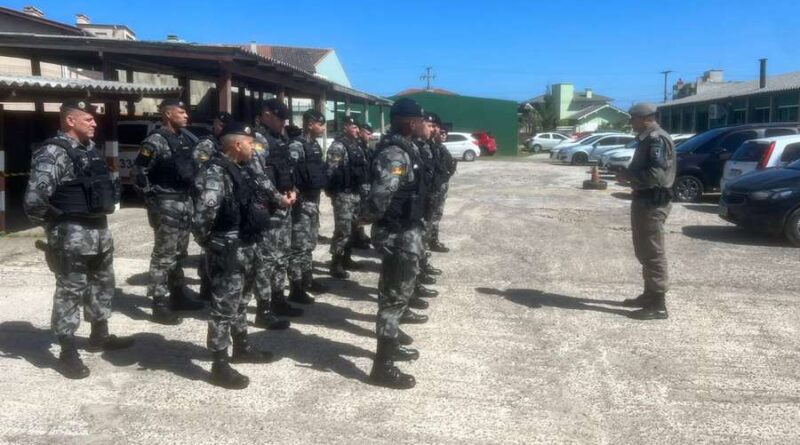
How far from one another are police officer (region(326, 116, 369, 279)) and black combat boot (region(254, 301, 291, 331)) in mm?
1729

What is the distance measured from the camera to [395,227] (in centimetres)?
489

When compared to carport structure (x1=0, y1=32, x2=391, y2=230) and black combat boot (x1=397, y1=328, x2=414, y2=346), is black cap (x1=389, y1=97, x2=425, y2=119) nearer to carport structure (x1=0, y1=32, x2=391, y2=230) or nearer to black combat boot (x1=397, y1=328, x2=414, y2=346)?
black combat boot (x1=397, y1=328, x2=414, y2=346)

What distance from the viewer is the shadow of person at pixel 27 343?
209 inches

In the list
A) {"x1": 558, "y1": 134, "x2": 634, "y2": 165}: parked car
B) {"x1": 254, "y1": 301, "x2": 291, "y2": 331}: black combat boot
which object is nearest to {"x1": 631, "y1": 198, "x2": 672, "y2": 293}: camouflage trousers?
{"x1": 254, "y1": 301, "x2": 291, "y2": 331}: black combat boot

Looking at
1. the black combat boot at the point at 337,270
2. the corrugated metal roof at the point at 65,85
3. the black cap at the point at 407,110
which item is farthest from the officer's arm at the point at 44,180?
the corrugated metal roof at the point at 65,85

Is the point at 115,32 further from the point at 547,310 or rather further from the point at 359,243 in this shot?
the point at 547,310

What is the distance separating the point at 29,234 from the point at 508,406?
347 inches

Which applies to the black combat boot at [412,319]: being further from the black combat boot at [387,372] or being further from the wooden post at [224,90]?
the wooden post at [224,90]

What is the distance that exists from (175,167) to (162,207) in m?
0.37

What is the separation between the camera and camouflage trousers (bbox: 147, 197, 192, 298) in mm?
6141

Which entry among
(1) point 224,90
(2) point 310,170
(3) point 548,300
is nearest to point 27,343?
(2) point 310,170

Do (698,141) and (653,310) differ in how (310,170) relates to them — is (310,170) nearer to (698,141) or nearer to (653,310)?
(653,310)

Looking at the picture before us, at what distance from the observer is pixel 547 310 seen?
6.85m

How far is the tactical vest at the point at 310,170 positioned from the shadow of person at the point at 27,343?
2.42 meters
